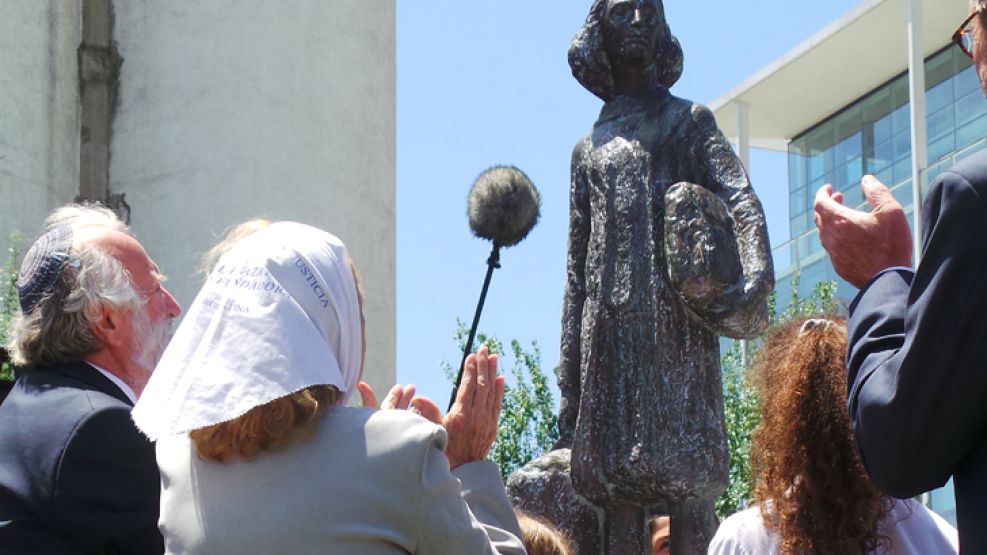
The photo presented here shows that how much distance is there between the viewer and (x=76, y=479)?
4.15m

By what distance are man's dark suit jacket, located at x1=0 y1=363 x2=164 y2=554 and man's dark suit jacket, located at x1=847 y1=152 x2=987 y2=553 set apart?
6.24ft

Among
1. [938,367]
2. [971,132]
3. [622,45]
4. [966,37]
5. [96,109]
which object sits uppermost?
[971,132]

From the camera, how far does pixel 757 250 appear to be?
6312 mm

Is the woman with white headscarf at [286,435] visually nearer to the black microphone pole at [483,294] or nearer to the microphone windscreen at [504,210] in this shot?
the black microphone pole at [483,294]

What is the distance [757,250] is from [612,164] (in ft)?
2.45

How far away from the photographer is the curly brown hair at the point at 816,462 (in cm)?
370

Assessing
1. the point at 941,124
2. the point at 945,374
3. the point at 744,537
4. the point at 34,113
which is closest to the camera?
the point at 945,374

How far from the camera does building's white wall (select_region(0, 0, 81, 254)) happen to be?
2239cm

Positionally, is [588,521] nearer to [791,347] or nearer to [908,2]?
[791,347]

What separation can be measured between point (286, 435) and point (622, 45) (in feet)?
12.5

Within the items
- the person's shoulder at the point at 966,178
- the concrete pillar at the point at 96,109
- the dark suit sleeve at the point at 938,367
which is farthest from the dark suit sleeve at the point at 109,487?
the concrete pillar at the point at 96,109

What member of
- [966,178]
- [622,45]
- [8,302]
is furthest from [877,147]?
[966,178]

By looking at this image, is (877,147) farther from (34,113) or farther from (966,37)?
(966,37)

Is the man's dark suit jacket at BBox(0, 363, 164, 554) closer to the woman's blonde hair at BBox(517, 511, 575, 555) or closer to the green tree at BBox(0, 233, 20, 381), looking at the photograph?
the woman's blonde hair at BBox(517, 511, 575, 555)
